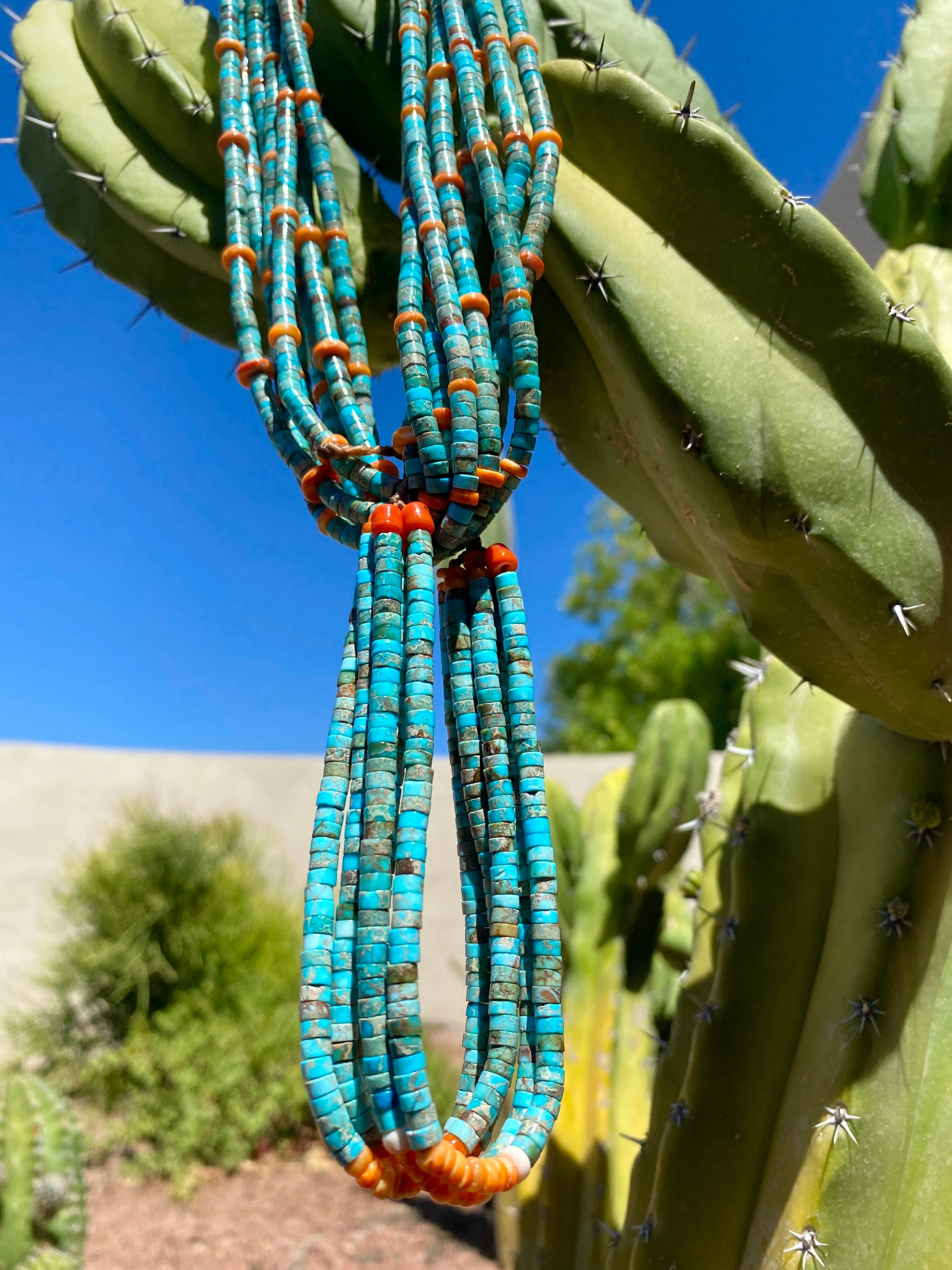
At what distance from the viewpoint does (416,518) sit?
2.36 feet

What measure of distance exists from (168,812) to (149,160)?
6105 millimetres

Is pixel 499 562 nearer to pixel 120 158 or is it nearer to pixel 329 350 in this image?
pixel 329 350

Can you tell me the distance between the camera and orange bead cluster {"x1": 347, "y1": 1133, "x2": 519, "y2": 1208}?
588mm

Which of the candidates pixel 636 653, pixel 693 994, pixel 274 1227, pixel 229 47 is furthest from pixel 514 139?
pixel 636 653

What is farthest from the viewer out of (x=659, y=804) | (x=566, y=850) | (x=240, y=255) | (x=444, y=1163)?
(x=566, y=850)

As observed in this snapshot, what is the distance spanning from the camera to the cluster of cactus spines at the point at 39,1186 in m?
2.18

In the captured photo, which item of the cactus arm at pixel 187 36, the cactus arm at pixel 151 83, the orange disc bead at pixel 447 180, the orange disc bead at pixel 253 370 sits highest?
→ the cactus arm at pixel 187 36

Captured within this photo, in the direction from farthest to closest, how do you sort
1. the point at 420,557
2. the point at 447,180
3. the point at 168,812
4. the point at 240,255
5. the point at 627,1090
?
the point at 168,812 < the point at 627,1090 < the point at 240,255 < the point at 447,180 < the point at 420,557

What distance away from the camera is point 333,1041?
0.62 metres

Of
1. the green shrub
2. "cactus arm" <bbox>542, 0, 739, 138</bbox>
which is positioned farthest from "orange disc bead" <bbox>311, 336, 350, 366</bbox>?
the green shrub

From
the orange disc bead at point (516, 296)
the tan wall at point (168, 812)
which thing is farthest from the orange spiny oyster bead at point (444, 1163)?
the tan wall at point (168, 812)

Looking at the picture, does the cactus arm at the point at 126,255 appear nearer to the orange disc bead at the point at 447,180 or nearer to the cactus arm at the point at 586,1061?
the orange disc bead at the point at 447,180

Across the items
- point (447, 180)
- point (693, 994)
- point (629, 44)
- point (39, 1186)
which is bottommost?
point (39, 1186)

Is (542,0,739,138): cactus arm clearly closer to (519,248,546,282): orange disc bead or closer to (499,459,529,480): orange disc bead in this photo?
(519,248,546,282): orange disc bead
